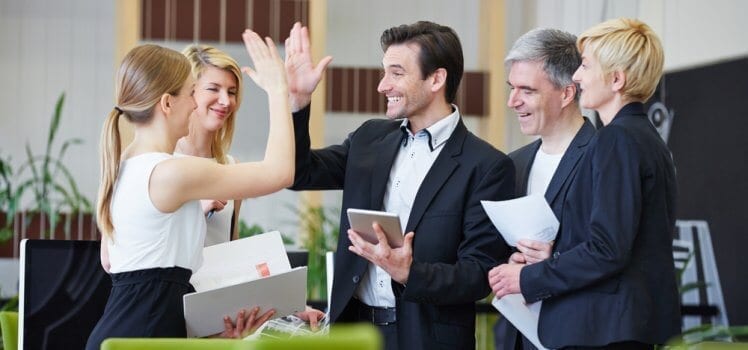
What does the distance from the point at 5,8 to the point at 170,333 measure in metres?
5.61

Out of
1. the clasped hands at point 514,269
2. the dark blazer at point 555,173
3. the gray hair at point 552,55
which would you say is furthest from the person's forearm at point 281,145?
the gray hair at point 552,55

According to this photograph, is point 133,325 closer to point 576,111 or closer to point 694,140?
point 576,111

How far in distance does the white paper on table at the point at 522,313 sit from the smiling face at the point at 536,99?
1.72ft

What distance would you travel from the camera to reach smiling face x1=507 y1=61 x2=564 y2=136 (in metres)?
2.87

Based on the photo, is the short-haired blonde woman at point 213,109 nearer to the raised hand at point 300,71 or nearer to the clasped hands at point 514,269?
the raised hand at point 300,71

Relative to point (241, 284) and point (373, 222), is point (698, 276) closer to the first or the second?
point (373, 222)

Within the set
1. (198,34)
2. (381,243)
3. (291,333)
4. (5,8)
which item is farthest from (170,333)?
(5,8)

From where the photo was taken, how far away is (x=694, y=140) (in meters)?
5.32

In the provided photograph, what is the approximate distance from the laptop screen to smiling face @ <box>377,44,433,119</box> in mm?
871

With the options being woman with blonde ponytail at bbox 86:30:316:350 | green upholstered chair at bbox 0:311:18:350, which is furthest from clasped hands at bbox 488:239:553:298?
green upholstered chair at bbox 0:311:18:350

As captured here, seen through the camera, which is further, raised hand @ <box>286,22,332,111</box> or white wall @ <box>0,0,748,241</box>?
white wall @ <box>0,0,748,241</box>

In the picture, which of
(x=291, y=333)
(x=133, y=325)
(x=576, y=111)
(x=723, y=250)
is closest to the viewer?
(x=133, y=325)

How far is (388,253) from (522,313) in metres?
0.37

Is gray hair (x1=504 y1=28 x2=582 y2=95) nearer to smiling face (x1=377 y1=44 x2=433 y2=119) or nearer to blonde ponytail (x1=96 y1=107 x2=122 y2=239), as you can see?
smiling face (x1=377 y1=44 x2=433 y2=119)
